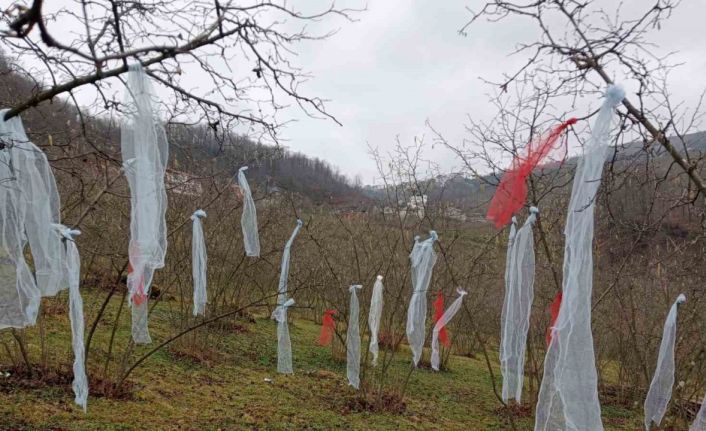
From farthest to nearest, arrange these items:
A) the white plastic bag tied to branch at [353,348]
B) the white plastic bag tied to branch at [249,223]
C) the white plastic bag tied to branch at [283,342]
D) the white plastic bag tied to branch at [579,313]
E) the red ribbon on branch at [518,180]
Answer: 1. the white plastic bag tied to branch at [283,342]
2. the white plastic bag tied to branch at [353,348]
3. the white plastic bag tied to branch at [249,223]
4. the red ribbon on branch at [518,180]
5. the white plastic bag tied to branch at [579,313]

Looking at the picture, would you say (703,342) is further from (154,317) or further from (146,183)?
(154,317)

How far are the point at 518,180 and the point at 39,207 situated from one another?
2766 millimetres

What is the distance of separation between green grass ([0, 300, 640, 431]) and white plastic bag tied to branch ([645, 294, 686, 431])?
7.66 ft

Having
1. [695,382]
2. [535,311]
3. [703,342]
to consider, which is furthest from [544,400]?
[535,311]

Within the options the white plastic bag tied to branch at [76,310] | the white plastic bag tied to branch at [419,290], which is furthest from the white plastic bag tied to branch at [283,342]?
the white plastic bag tied to branch at [76,310]

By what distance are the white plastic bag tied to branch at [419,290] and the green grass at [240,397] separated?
0.86 meters

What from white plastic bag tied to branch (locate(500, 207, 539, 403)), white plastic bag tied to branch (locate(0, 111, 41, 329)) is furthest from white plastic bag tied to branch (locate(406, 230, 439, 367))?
white plastic bag tied to branch (locate(0, 111, 41, 329))

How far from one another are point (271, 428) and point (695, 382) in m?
4.98

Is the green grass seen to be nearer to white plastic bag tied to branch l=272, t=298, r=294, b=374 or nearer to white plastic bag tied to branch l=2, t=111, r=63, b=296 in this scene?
white plastic bag tied to branch l=272, t=298, r=294, b=374

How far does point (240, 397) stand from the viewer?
536 centimetres

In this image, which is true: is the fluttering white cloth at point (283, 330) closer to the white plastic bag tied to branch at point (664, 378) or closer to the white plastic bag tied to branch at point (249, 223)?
the white plastic bag tied to branch at point (249, 223)

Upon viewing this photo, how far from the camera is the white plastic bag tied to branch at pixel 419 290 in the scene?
5.36 meters

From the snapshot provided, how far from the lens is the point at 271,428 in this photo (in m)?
4.63

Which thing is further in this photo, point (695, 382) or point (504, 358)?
point (695, 382)
